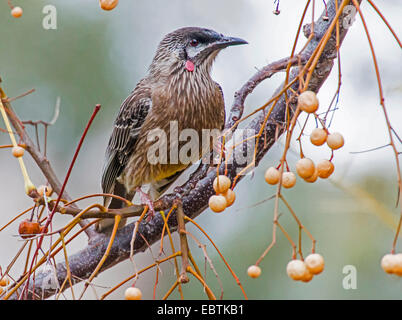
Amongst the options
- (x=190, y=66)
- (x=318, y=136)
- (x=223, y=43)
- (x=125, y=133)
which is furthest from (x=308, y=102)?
(x=125, y=133)

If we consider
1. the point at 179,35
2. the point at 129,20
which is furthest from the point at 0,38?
the point at 179,35

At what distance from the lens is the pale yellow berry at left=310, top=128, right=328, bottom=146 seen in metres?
1.53

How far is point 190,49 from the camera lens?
356 centimetres

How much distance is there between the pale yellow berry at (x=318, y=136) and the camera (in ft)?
5.02

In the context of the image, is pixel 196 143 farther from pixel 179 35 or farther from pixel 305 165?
pixel 305 165

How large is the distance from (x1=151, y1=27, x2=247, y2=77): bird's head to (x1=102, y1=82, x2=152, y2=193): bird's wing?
0.77 ft

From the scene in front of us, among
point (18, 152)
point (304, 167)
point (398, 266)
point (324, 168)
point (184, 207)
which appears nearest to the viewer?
point (398, 266)

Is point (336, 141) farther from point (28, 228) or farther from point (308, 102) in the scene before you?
point (28, 228)

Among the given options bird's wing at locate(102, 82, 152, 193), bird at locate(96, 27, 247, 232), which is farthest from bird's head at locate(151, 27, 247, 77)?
bird's wing at locate(102, 82, 152, 193)

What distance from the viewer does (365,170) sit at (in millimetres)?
3455

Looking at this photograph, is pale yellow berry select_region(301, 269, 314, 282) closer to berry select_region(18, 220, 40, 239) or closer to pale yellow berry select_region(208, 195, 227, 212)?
pale yellow berry select_region(208, 195, 227, 212)

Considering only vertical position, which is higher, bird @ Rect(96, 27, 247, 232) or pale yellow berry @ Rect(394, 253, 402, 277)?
bird @ Rect(96, 27, 247, 232)

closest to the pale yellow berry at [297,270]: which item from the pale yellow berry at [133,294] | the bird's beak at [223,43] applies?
the pale yellow berry at [133,294]

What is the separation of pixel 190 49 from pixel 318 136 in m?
2.16
